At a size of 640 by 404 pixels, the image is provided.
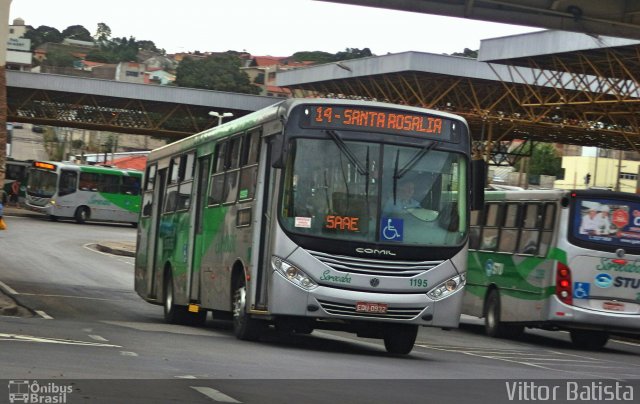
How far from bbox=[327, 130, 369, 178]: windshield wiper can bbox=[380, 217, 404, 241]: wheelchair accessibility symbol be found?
625 mm

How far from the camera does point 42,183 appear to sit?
222 feet

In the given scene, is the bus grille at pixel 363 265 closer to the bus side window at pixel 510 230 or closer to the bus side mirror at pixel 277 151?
the bus side mirror at pixel 277 151

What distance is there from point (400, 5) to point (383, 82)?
41095mm

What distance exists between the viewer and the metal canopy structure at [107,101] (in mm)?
69375

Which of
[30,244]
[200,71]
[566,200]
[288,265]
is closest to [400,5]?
[566,200]

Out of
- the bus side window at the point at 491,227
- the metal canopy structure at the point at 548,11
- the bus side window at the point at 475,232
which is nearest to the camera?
the metal canopy structure at the point at 548,11

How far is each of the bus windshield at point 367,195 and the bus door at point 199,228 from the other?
3.83 meters

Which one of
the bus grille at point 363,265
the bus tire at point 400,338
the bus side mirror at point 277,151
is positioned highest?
the bus side mirror at point 277,151

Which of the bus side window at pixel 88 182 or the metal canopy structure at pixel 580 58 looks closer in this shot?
the metal canopy structure at pixel 580 58

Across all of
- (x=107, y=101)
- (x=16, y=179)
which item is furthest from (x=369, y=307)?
(x=16, y=179)

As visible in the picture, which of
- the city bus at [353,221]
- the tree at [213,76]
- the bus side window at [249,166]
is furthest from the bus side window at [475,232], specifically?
the tree at [213,76]

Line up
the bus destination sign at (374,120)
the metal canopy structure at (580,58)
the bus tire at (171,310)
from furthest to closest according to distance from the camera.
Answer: the metal canopy structure at (580,58), the bus tire at (171,310), the bus destination sign at (374,120)

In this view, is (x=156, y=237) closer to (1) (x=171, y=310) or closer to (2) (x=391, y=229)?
(1) (x=171, y=310)

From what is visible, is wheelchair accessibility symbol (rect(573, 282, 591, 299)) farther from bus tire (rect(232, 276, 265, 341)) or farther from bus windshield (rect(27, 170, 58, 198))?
bus windshield (rect(27, 170, 58, 198))
